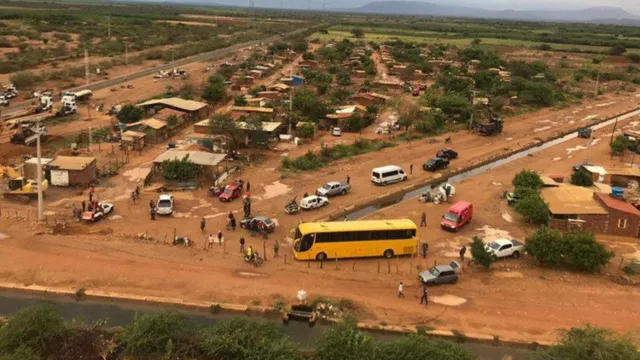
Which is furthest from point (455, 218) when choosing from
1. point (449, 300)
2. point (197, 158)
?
point (197, 158)

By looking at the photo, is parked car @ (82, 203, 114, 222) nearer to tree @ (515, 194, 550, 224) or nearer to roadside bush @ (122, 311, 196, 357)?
roadside bush @ (122, 311, 196, 357)

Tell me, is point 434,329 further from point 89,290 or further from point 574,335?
point 89,290

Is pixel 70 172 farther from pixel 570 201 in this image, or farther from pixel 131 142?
pixel 570 201

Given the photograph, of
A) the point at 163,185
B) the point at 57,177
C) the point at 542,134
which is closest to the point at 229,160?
the point at 163,185

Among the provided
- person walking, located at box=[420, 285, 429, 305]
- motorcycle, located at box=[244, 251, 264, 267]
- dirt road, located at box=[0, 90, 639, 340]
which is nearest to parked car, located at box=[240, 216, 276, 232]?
dirt road, located at box=[0, 90, 639, 340]

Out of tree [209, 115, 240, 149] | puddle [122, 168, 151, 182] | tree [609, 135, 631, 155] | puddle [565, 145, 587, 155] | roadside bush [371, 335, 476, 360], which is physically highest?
tree [209, 115, 240, 149]
